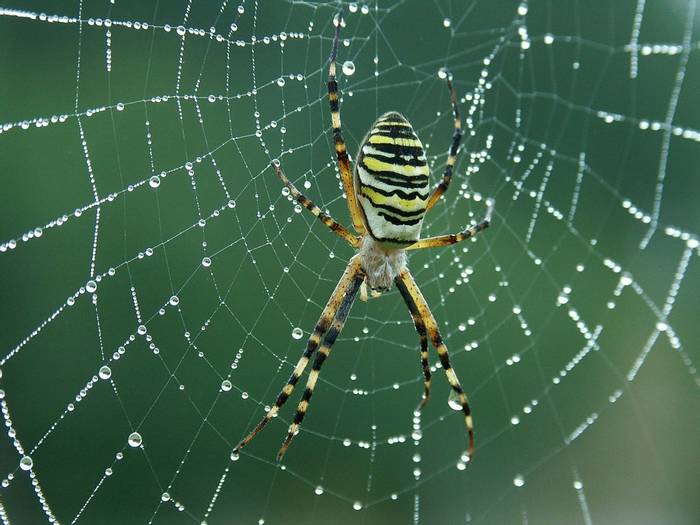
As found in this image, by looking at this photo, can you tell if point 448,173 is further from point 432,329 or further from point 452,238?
point 432,329

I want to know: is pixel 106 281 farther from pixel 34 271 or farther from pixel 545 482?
pixel 545 482

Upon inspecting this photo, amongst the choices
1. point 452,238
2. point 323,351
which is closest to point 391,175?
point 452,238

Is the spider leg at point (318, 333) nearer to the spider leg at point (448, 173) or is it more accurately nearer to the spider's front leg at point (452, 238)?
the spider's front leg at point (452, 238)

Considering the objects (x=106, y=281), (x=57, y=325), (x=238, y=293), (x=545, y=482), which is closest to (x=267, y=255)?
(x=238, y=293)

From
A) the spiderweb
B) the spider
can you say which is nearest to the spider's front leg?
the spider

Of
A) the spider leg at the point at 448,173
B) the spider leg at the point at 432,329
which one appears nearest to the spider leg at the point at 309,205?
the spider leg at the point at 448,173
